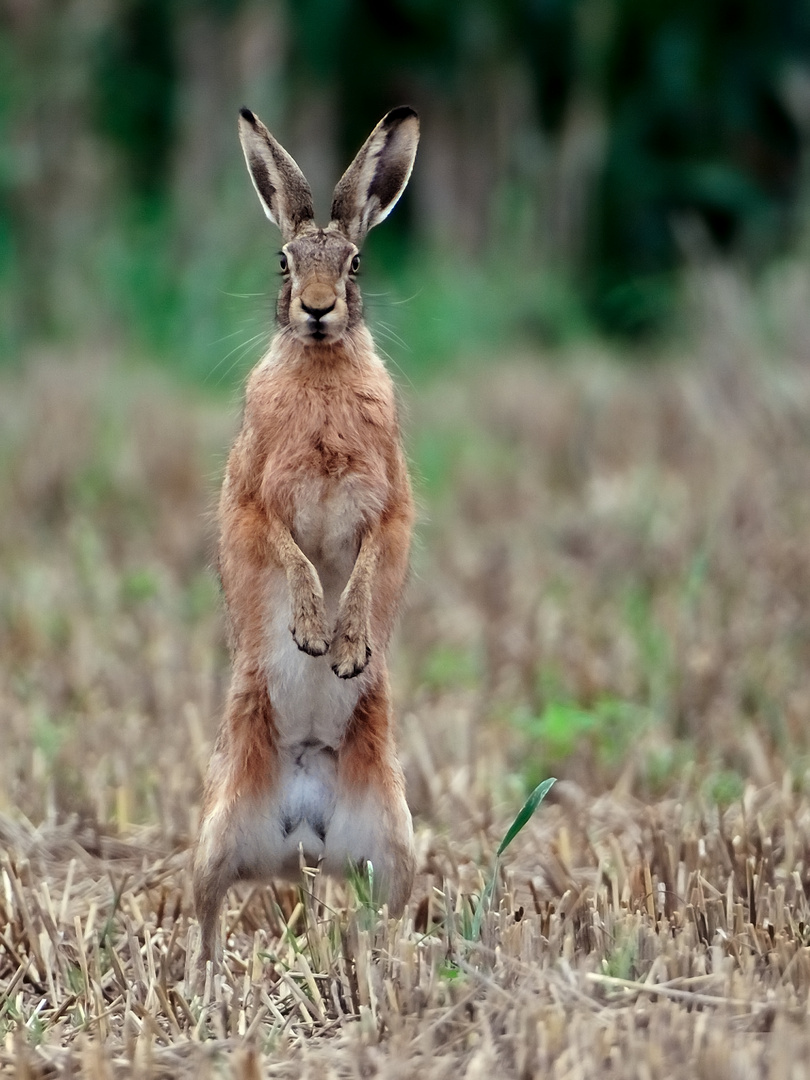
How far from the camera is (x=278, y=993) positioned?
3326 mm

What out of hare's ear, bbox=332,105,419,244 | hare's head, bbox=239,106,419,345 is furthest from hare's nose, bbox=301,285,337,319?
hare's ear, bbox=332,105,419,244

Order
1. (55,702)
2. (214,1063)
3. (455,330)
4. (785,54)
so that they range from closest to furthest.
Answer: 1. (214,1063)
2. (55,702)
3. (455,330)
4. (785,54)

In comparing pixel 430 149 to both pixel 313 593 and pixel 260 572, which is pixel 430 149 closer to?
pixel 260 572

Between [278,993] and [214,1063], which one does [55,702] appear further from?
[214,1063]

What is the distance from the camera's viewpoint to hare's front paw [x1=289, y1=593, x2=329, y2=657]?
3.48 m

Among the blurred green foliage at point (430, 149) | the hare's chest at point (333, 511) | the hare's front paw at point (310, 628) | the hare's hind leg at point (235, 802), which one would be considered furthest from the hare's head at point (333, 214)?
the blurred green foliage at point (430, 149)

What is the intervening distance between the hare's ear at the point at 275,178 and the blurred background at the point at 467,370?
15.3 inches

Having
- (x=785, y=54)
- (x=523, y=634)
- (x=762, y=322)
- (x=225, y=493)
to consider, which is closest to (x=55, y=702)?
(x=523, y=634)

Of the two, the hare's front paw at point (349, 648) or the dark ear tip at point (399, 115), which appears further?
the dark ear tip at point (399, 115)

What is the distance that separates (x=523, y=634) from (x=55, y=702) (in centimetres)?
170

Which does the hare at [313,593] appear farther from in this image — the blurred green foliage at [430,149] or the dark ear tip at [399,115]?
the blurred green foliage at [430,149]

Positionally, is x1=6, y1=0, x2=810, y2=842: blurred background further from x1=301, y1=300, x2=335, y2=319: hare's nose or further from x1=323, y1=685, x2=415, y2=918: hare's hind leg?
x1=323, y1=685, x2=415, y2=918: hare's hind leg

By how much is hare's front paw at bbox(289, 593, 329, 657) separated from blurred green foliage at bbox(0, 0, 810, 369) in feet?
33.1

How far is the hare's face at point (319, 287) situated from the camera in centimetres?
355
